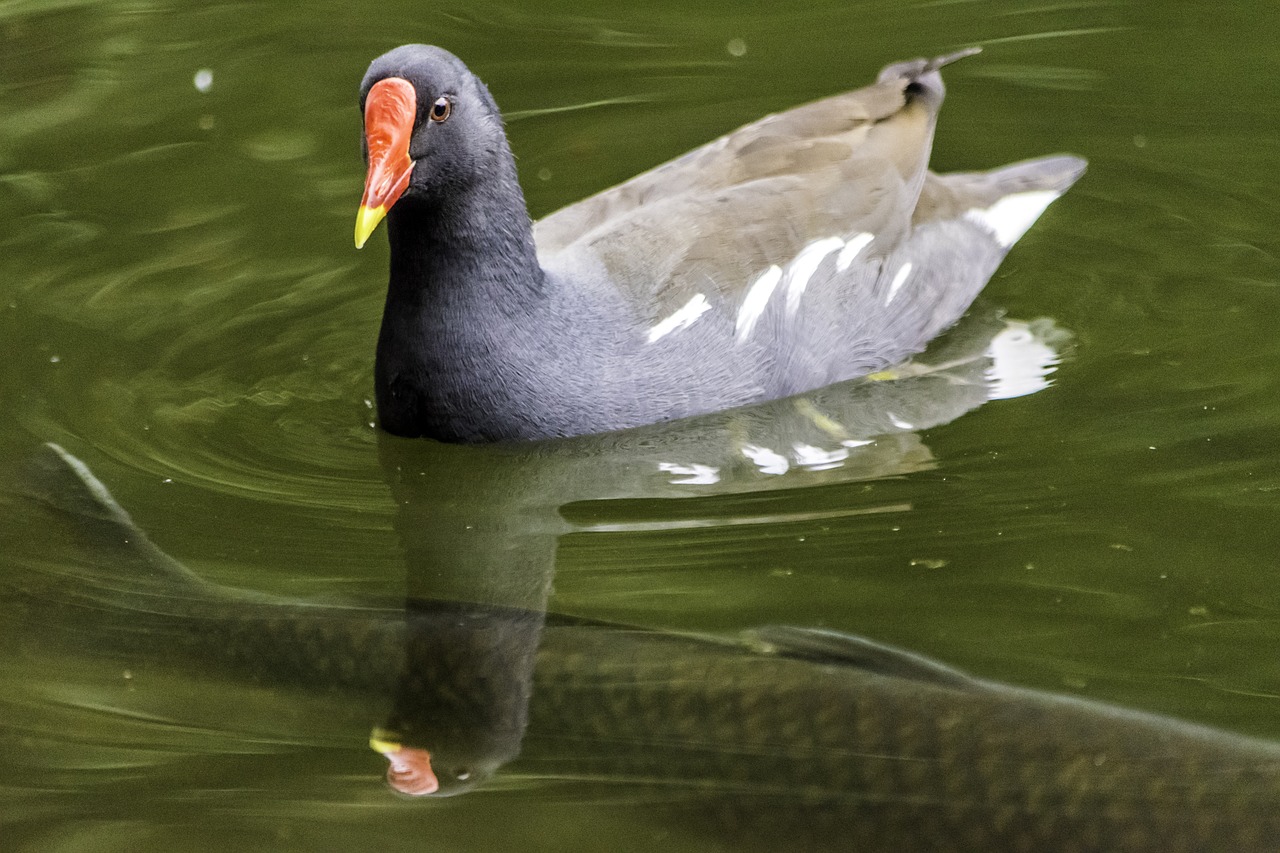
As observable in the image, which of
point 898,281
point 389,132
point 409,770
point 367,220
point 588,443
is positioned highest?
point 389,132

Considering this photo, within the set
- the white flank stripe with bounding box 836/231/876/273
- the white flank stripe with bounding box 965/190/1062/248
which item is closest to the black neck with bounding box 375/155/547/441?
the white flank stripe with bounding box 836/231/876/273

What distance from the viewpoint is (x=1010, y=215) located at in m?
5.43

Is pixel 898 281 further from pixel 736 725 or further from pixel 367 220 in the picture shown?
pixel 736 725

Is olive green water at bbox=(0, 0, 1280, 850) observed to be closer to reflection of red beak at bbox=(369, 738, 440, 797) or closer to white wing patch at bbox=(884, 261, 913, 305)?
reflection of red beak at bbox=(369, 738, 440, 797)

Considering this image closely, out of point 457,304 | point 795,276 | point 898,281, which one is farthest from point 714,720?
point 898,281

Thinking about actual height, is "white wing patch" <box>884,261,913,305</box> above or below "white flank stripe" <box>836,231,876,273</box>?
below

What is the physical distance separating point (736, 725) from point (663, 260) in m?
1.89

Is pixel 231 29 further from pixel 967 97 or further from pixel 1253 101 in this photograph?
pixel 1253 101

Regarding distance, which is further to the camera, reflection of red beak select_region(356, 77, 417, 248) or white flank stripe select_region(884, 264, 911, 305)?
white flank stripe select_region(884, 264, 911, 305)

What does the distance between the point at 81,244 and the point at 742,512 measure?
2.77 meters

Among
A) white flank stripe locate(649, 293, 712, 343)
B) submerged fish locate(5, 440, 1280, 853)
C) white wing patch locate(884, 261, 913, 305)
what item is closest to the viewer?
submerged fish locate(5, 440, 1280, 853)

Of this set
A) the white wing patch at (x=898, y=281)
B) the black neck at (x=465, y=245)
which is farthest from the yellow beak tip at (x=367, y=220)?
the white wing patch at (x=898, y=281)

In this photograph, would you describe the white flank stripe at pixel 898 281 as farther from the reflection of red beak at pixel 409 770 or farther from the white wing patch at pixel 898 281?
the reflection of red beak at pixel 409 770

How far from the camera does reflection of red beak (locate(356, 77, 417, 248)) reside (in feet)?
13.2
